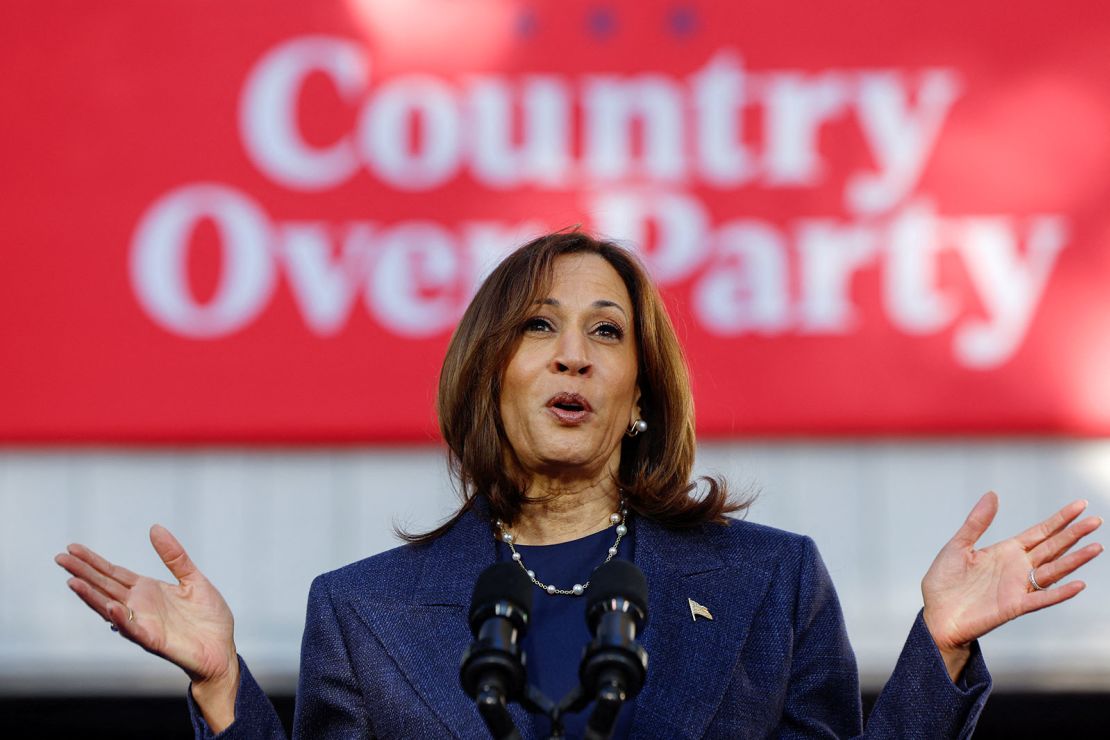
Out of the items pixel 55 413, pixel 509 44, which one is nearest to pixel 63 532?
pixel 55 413

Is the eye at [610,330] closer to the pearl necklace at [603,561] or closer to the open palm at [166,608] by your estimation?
the pearl necklace at [603,561]

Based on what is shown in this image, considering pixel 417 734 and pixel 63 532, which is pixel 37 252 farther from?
pixel 417 734

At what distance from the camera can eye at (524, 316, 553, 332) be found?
2686mm

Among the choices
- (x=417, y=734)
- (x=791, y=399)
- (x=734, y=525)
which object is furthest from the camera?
(x=791, y=399)

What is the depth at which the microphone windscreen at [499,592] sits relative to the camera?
189 cm

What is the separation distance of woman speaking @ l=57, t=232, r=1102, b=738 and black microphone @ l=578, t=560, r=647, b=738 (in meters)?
0.43

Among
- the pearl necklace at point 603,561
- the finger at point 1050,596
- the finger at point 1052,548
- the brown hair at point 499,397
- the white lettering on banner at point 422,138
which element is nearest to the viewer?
the finger at point 1050,596

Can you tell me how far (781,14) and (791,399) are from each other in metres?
1.16

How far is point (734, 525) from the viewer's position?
8.74ft

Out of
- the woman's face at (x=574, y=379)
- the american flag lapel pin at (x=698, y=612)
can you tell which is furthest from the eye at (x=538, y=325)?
the american flag lapel pin at (x=698, y=612)

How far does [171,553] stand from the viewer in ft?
8.12

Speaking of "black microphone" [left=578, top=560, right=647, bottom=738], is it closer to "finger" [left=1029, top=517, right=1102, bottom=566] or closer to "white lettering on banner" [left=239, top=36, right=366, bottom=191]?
"finger" [left=1029, top=517, right=1102, bottom=566]

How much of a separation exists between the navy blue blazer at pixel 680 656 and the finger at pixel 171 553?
21 centimetres

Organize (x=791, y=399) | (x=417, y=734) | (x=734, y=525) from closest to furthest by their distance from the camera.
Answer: (x=417, y=734), (x=734, y=525), (x=791, y=399)
